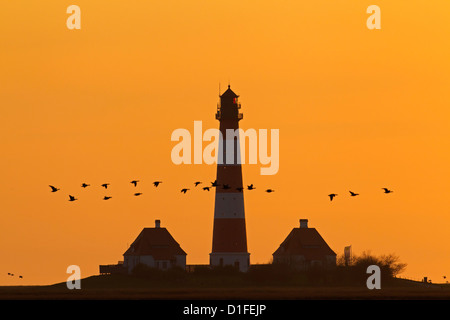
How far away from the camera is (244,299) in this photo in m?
188

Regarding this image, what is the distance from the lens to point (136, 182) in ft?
641
